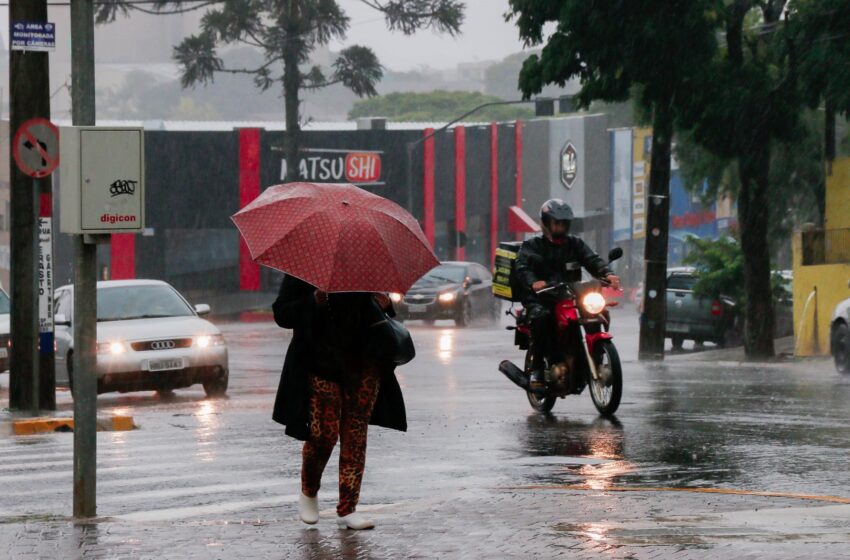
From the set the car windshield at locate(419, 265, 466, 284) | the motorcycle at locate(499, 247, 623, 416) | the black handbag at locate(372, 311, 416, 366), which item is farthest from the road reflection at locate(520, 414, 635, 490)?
Answer: the car windshield at locate(419, 265, 466, 284)

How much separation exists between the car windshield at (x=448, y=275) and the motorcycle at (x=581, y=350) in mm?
25056

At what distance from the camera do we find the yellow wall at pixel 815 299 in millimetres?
31469

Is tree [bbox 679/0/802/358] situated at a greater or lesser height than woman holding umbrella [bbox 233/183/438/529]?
greater

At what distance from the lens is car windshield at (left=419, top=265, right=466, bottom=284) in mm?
40188

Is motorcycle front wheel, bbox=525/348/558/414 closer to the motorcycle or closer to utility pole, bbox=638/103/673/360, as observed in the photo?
the motorcycle

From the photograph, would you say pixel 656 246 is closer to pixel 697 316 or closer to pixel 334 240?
pixel 697 316

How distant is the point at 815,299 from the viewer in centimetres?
3231

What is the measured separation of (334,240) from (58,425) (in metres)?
8.07

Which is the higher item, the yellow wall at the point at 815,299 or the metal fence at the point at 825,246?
the metal fence at the point at 825,246

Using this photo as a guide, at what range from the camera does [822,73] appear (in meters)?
25.6

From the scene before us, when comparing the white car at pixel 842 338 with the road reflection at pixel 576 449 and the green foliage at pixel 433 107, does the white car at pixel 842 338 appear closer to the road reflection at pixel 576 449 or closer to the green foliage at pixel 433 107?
the road reflection at pixel 576 449

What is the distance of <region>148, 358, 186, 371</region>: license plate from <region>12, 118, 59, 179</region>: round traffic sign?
13.0 ft

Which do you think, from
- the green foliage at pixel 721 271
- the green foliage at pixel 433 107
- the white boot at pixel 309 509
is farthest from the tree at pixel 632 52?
the green foliage at pixel 433 107

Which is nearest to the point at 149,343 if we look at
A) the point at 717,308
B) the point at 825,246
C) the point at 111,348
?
the point at 111,348
